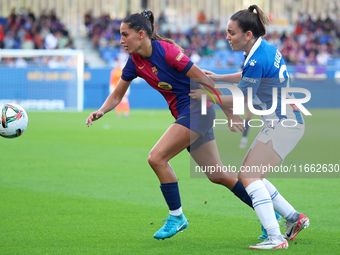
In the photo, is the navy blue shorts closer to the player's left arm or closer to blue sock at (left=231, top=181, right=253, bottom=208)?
the player's left arm

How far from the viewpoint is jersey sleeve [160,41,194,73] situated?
5555 millimetres

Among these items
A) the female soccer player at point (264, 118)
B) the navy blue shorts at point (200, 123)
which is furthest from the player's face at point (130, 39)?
the female soccer player at point (264, 118)

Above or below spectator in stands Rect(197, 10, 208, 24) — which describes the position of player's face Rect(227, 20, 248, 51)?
above

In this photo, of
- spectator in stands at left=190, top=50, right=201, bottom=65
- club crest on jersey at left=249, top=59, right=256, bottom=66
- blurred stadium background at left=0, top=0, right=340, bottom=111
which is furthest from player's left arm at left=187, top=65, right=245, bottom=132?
spectator in stands at left=190, top=50, right=201, bottom=65

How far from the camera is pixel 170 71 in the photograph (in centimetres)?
564

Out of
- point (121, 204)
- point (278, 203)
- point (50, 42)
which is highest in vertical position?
point (278, 203)

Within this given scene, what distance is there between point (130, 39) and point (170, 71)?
0.48 m

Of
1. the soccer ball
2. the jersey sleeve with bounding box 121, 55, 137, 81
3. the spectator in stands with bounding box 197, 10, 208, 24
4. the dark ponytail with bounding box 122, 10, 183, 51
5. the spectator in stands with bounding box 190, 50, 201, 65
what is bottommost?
the spectator in stands with bounding box 190, 50, 201, 65

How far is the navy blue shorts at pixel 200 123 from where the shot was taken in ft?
18.4

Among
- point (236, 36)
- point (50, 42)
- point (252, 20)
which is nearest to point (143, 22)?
point (236, 36)

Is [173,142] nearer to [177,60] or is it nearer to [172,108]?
[172,108]

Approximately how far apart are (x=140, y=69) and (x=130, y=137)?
34.7 feet

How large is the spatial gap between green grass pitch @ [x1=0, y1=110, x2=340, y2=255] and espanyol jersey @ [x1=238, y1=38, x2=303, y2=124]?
4.08 feet

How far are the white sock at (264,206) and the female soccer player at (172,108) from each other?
0.60m
